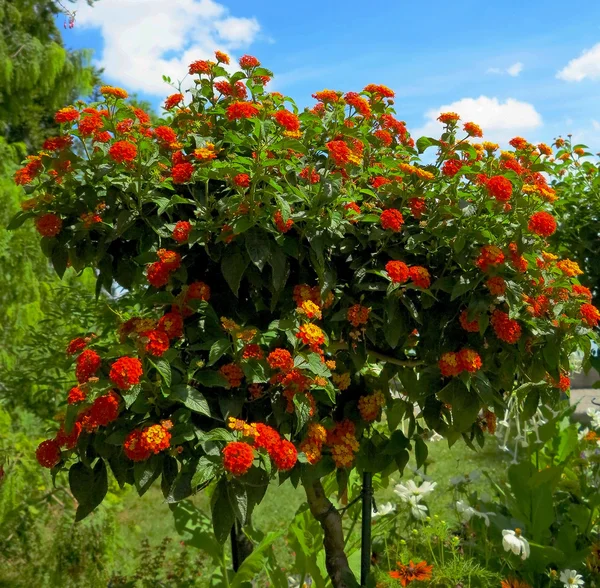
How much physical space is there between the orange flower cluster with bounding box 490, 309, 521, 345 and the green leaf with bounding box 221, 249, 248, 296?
671mm

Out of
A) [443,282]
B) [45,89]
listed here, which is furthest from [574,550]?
[45,89]

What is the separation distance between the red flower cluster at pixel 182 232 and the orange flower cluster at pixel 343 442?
71 centimetres

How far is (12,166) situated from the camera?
4.45 metres

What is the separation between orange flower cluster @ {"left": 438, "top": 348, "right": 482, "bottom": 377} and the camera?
5.60ft

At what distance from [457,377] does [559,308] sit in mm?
327

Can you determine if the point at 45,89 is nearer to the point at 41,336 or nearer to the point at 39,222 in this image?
the point at 41,336

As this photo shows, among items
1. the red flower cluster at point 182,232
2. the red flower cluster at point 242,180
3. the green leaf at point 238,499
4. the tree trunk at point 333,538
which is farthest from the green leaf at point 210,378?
the tree trunk at point 333,538

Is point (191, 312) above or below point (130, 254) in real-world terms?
below

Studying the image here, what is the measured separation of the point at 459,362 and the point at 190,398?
2.27 ft

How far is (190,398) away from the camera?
1497mm

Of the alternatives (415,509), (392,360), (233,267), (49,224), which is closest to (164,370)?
(233,267)

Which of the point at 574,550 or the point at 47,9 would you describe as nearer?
the point at 574,550

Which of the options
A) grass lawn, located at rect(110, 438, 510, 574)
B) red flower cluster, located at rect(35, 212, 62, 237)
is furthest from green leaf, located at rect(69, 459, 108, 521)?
grass lawn, located at rect(110, 438, 510, 574)

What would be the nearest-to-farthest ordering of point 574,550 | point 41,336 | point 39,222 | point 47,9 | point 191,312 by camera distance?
point 191,312, point 39,222, point 574,550, point 41,336, point 47,9
